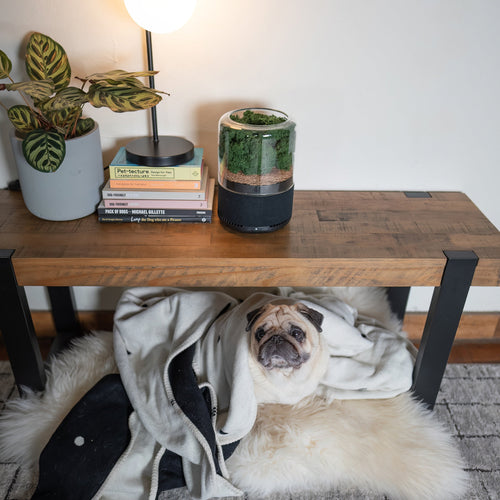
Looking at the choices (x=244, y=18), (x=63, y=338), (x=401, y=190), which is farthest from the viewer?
(x=63, y=338)

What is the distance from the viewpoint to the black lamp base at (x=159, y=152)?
4.41 ft

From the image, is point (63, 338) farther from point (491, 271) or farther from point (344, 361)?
point (491, 271)

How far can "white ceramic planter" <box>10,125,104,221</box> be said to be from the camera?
1276 mm

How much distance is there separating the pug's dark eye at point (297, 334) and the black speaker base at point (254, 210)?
0.27 meters

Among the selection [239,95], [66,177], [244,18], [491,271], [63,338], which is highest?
[244,18]

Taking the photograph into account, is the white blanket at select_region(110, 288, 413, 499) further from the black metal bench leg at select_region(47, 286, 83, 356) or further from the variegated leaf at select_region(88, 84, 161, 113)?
the variegated leaf at select_region(88, 84, 161, 113)

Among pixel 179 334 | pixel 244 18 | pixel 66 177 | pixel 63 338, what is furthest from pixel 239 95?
pixel 63 338

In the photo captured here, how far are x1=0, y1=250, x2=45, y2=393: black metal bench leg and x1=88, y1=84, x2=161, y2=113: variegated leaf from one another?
435 mm

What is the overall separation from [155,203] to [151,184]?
52 mm

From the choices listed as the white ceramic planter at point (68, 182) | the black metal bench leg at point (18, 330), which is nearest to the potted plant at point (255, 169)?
the white ceramic planter at point (68, 182)

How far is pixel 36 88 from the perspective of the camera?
1.11 metres

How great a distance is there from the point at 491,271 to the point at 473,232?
140 millimetres

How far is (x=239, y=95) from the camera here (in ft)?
4.75

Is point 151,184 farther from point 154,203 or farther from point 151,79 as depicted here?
point 151,79
